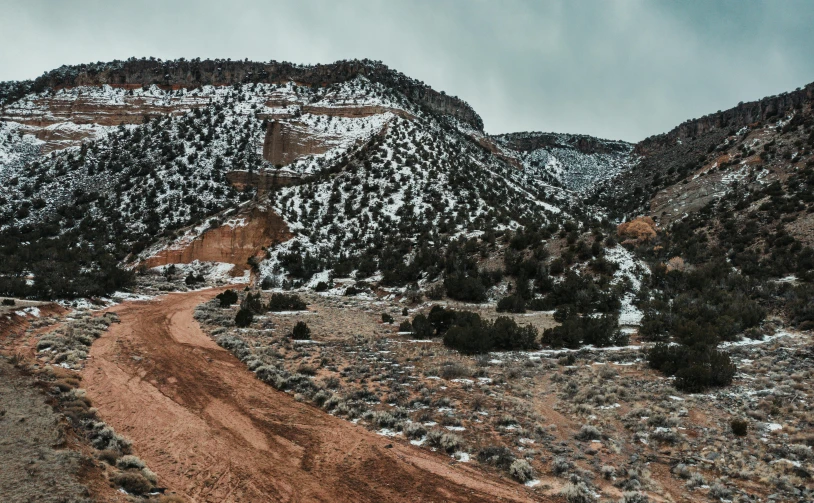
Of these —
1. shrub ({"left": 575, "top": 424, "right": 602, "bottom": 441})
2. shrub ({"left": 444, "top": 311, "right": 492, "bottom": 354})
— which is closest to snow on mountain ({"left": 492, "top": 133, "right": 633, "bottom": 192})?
shrub ({"left": 444, "top": 311, "right": 492, "bottom": 354})

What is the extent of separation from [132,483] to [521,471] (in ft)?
17.8

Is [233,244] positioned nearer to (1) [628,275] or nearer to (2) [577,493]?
(1) [628,275]

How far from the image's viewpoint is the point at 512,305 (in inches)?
795

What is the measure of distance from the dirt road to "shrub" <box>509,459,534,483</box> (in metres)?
0.20

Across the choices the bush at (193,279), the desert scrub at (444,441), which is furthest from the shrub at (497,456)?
the bush at (193,279)

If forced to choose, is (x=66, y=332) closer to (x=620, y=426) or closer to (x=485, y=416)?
(x=485, y=416)

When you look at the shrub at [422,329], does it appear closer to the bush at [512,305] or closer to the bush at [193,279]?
the bush at [512,305]

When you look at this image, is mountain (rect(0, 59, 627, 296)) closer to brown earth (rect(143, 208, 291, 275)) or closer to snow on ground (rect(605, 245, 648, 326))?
brown earth (rect(143, 208, 291, 275))

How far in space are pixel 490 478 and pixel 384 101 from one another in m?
60.6

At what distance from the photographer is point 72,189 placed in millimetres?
48781

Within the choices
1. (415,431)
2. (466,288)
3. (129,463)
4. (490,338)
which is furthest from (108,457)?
(466,288)

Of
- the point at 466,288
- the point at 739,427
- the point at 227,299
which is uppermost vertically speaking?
the point at 466,288

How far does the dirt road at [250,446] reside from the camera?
5.77 m

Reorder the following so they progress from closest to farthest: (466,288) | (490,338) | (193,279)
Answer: (490,338), (466,288), (193,279)
